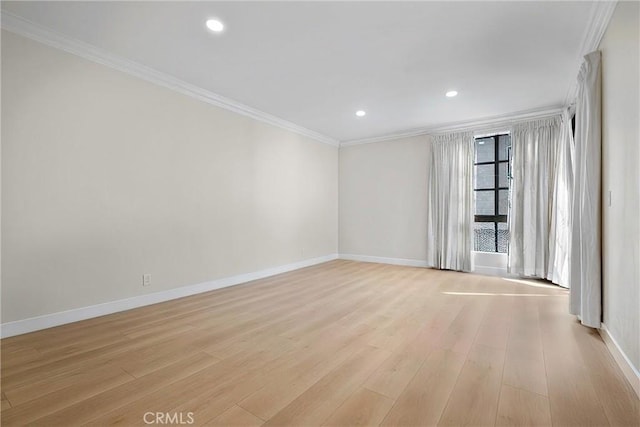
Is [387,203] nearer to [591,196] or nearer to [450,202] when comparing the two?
[450,202]

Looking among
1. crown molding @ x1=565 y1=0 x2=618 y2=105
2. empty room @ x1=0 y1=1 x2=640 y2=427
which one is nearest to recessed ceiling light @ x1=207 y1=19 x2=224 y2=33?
empty room @ x1=0 y1=1 x2=640 y2=427

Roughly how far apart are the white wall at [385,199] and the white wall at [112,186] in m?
2.44

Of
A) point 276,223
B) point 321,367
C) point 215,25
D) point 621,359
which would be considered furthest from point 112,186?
point 621,359

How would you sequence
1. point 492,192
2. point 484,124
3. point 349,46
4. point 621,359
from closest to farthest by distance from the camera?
1. point 621,359
2. point 349,46
3. point 484,124
4. point 492,192

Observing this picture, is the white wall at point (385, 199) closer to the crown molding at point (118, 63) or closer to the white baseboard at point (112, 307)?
the crown molding at point (118, 63)

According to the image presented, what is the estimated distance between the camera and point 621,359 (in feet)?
6.61

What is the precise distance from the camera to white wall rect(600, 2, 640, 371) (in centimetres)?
181

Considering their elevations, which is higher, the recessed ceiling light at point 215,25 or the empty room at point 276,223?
the recessed ceiling light at point 215,25

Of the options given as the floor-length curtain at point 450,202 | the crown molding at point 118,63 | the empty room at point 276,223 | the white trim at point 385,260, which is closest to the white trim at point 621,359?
the empty room at point 276,223

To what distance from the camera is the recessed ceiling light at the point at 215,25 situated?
8.30 feet

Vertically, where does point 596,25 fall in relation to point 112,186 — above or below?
above

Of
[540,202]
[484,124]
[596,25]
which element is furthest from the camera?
[484,124]

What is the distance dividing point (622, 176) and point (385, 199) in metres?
Answer: 4.31

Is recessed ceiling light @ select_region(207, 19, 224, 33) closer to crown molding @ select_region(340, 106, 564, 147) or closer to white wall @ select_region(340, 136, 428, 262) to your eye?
crown molding @ select_region(340, 106, 564, 147)
